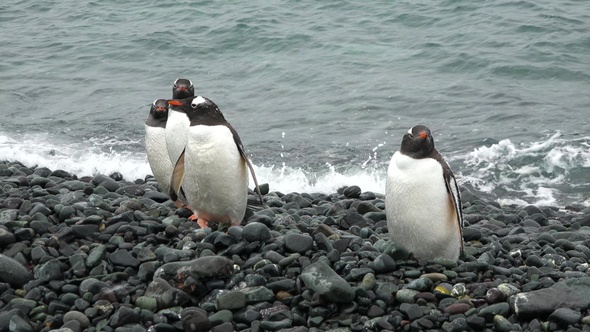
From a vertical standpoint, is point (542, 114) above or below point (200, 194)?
below

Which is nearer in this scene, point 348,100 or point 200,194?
point 200,194

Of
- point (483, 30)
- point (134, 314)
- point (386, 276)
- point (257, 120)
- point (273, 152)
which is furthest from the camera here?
point (483, 30)

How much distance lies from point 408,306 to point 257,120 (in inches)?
322

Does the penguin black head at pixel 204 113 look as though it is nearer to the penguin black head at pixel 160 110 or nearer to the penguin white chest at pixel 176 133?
the penguin white chest at pixel 176 133

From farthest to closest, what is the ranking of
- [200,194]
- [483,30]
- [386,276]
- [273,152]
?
[483,30] → [273,152] → [200,194] → [386,276]

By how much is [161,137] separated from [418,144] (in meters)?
2.74

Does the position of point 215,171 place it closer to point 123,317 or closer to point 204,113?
point 204,113

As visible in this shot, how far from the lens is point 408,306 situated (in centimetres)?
474

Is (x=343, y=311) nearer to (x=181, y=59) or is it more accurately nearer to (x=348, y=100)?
(x=348, y=100)

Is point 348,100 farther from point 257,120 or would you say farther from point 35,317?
point 35,317

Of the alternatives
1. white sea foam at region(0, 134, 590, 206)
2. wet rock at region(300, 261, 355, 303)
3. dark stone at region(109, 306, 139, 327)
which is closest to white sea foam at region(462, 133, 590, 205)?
white sea foam at region(0, 134, 590, 206)

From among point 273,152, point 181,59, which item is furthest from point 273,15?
point 273,152

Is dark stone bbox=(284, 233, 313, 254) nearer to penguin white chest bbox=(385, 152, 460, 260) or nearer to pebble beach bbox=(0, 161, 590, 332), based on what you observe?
pebble beach bbox=(0, 161, 590, 332)

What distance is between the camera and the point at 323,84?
14.3 m
